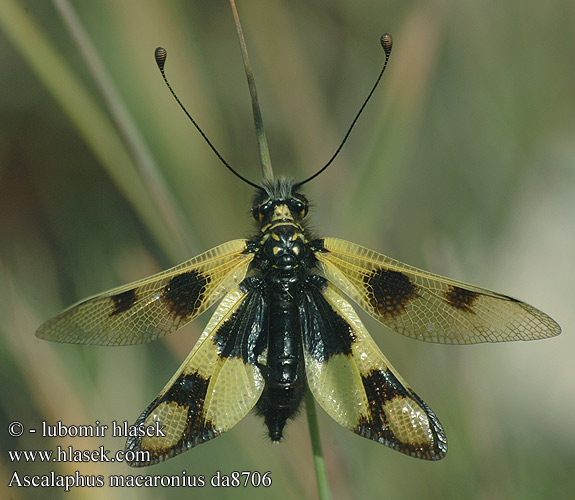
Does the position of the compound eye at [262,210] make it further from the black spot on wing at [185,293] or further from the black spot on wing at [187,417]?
the black spot on wing at [187,417]

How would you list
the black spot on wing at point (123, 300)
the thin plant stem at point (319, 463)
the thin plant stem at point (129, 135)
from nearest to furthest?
the thin plant stem at point (319, 463), the black spot on wing at point (123, 300), the thin plant stem at point (129, 135)

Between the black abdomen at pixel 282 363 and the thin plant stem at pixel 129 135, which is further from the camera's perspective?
the thin plant stem at pixel 129 135

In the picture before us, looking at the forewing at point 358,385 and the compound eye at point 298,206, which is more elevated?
the compound eye at point 298,206

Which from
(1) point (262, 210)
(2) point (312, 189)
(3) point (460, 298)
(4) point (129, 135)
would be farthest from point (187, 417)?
(2) point (312, 189)

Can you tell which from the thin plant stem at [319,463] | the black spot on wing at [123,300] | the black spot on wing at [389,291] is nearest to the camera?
the thin plant stem at [319,463]

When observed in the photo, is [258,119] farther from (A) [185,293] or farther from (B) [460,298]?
(B) [460,298]

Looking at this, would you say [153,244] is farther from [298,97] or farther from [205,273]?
[298,97]

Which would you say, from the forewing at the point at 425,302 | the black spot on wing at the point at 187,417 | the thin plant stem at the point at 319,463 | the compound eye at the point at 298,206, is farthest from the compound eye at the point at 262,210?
the thin plant stem at the point at 319,463
